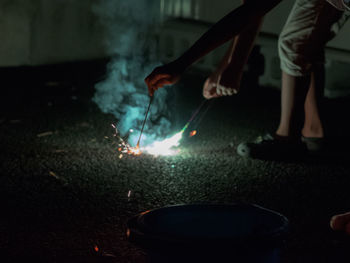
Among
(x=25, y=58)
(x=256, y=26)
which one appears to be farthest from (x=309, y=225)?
(x=25, y=58)

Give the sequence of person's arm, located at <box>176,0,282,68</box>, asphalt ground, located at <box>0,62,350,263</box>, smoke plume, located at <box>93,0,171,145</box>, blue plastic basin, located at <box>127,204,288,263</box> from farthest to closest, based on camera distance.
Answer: smoke plume, located at <box>93,0,171,145</box> → person's arm, located at <box>176,0,282,68</box> → asphalt ground, located at <box>0,62,350,263</box> → blue plastic basin, located at <box>127,204,288,263</box>

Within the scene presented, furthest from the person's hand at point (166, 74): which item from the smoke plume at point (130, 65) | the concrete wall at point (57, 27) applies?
the concrete wall at point (57, 27)

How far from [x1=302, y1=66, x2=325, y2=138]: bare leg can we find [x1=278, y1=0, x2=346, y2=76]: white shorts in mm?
353

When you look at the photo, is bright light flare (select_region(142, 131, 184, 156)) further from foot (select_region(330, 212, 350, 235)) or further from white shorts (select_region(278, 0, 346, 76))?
foot (select_region(330, 212, 350, 235))

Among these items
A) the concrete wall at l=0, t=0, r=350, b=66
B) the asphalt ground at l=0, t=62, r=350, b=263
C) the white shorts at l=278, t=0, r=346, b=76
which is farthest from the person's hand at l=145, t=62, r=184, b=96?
A: the concrete wall at l=0, t=0, r=350, b=66

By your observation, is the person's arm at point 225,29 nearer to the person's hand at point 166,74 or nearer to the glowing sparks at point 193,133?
the person's hand at point 166,74

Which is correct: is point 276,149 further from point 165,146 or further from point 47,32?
point 47,32

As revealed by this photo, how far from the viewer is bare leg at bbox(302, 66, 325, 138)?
500 centimetres

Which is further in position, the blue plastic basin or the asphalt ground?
the asphalt ground

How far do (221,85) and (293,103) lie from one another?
23.8 inches

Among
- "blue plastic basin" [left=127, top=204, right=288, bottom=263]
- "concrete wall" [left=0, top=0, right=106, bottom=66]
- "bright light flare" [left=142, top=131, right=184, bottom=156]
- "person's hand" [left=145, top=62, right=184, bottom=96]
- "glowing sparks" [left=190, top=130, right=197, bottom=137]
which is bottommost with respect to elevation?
"concrete wall" [left=0, top=0, right=106, bottom=66]

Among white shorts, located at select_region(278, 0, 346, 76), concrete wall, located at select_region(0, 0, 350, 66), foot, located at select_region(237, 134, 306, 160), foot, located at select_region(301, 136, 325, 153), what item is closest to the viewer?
white shorts, located at select_region(278, 0, 346, 76)

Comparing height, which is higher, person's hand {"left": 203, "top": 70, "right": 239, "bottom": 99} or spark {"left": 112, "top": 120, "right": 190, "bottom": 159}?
person's hand {"left": 203, "top": 70, "right": 239, "bottom": 99}

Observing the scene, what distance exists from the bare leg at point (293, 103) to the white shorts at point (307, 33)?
0.07 metres
